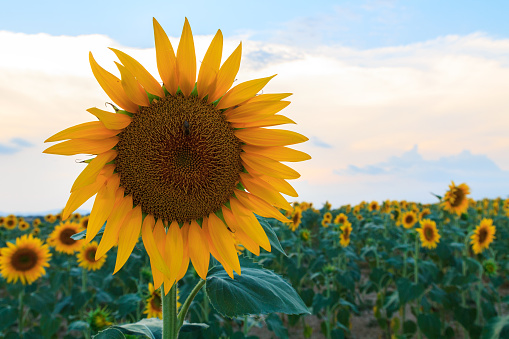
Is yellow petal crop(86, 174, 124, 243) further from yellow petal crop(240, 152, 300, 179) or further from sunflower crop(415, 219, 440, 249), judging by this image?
sunflower crop(415, 219, 440, 249)

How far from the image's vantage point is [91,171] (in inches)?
53.9

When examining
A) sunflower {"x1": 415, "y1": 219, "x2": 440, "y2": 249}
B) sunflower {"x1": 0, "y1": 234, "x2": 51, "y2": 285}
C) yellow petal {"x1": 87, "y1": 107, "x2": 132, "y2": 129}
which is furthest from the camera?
sunflower {"x1": 415, "y1": 219, "x2": 440, "y2": 249}

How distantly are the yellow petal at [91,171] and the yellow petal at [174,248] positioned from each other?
0.34 meters

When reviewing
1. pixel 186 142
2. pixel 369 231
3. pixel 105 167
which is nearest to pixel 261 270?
pixel 186 142

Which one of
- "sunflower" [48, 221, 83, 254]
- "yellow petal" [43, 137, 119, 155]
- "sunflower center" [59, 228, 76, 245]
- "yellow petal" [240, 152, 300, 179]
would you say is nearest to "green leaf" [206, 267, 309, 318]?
"yellow petal" [240, 152, 300, 179]

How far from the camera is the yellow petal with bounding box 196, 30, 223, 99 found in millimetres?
1401

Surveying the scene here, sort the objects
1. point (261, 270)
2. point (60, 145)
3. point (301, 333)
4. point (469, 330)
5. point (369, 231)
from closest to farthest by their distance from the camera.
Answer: point (60, 145), point (261, 270), point (469, 330), point (301, 333), point (369, 231)

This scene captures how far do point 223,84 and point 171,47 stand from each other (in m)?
0.22

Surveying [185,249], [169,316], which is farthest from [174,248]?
[169,316]

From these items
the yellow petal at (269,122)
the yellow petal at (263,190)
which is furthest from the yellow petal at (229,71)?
the yellow petal at (263,190)

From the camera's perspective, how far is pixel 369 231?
11.3m

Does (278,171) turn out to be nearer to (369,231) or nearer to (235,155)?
(235,155)

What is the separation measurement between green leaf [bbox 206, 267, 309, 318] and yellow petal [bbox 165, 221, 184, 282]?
0.14 m

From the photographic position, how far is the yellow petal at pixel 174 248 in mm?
1477
